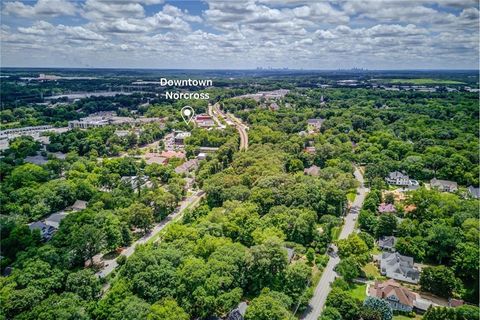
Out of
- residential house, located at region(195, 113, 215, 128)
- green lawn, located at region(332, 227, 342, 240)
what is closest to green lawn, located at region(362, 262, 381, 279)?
green lawn, located at region(332, 227, 342, 240)

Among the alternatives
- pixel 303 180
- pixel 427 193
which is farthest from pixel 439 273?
pixel 303 180

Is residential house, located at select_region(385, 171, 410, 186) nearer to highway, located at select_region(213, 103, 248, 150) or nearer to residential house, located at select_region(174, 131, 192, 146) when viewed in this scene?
highway, located at select_region(213, 103, 248, 150)

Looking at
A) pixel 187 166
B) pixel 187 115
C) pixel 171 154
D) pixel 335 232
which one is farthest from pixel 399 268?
pixel 187 115

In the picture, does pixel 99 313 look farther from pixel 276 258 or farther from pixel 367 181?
pixel 367 181

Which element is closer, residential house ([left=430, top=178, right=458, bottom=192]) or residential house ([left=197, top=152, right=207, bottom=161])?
residential house ([left=430, top=178, right=458, bottom=192])

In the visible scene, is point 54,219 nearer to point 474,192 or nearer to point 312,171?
point 312,171

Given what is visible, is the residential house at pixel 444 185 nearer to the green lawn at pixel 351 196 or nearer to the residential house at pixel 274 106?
the green lawn at pixel 351 196
